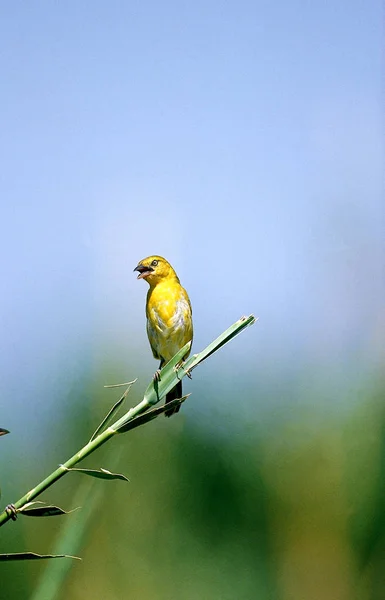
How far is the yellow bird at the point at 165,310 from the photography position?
1758 millimetres

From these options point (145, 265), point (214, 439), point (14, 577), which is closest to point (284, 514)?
point (214, 439)

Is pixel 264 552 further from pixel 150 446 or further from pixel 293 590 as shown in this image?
pixel 150 446

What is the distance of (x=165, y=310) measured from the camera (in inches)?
70.4

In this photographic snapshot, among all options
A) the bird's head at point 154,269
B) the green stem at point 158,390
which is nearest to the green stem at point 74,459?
the green stem at point 158,390

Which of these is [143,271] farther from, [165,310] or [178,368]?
[178,368]

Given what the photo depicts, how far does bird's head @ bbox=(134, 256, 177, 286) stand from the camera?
1.71m

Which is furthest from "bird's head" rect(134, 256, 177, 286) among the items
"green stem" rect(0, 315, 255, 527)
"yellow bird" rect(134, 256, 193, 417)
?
"green stem" rect(0, 315, 255, 527)

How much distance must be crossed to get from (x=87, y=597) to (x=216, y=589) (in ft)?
2.09

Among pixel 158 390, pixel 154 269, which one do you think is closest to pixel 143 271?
pixel 154 269

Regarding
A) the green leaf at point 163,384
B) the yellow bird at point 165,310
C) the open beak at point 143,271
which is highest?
the open beak at point 143,271

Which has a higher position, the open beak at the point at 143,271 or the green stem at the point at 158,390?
the open beak at the point at 143,271

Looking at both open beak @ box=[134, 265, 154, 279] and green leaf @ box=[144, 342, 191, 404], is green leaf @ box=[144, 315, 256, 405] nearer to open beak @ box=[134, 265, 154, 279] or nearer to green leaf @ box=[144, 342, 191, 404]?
green leaf @ box=[144, 342, 191, 404]

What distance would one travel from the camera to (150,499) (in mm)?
2816

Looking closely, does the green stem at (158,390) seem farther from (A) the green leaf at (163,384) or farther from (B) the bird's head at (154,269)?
(B) the bird's head at (154,269)
